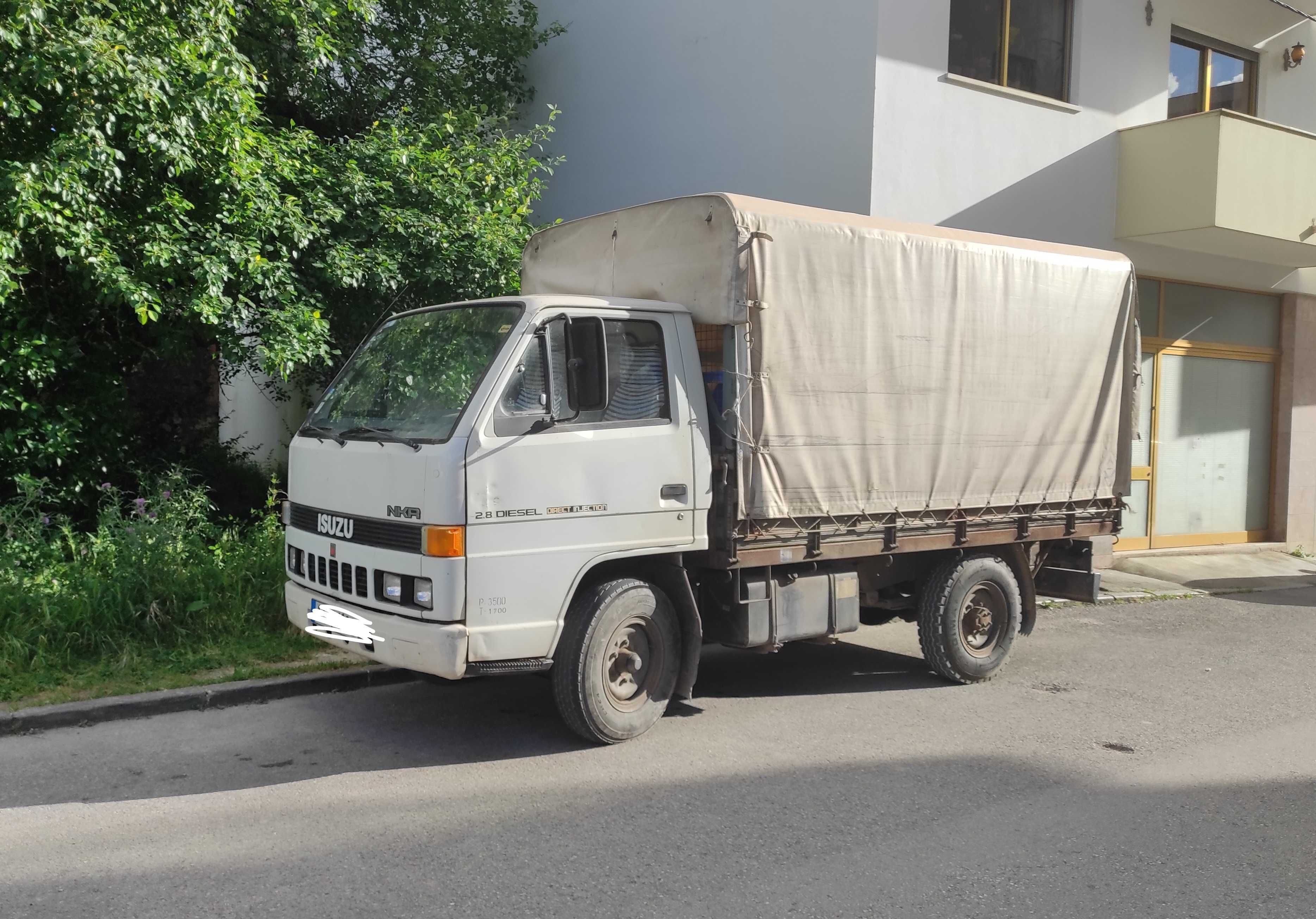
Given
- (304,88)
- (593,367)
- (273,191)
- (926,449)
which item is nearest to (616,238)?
(593,367)

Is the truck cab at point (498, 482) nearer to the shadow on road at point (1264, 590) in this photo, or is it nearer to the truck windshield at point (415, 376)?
the truck windshield at point (415, 376)

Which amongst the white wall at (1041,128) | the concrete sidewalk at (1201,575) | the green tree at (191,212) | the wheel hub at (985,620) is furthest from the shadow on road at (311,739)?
the white wall at (1041,128)

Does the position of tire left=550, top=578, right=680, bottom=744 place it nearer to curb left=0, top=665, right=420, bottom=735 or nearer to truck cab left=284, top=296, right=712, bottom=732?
truck cab left=284, top=296, right=712, bottom=732

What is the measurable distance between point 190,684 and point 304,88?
694cm

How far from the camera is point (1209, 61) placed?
48.1 ft

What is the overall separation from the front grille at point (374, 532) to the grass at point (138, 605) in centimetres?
136

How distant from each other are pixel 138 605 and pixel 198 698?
46.1 inches

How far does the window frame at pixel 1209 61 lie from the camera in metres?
14.2

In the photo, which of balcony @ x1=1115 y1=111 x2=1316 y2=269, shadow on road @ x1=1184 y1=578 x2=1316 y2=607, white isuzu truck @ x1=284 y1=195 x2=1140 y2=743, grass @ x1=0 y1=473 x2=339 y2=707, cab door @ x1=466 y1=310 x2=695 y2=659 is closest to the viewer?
cab door @ x1=466 y1=310 x2=695 y2=659

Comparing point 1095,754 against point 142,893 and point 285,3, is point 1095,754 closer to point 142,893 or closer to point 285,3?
point 142,893

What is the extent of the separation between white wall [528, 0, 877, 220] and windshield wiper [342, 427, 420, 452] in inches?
273

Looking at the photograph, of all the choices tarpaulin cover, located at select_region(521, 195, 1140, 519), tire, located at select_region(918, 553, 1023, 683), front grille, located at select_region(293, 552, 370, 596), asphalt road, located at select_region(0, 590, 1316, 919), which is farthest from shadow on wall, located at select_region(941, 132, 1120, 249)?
front grille, located at select_region(293, 552, 370, 596)

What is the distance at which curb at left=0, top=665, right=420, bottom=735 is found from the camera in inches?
236

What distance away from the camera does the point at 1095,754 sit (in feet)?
19.6
